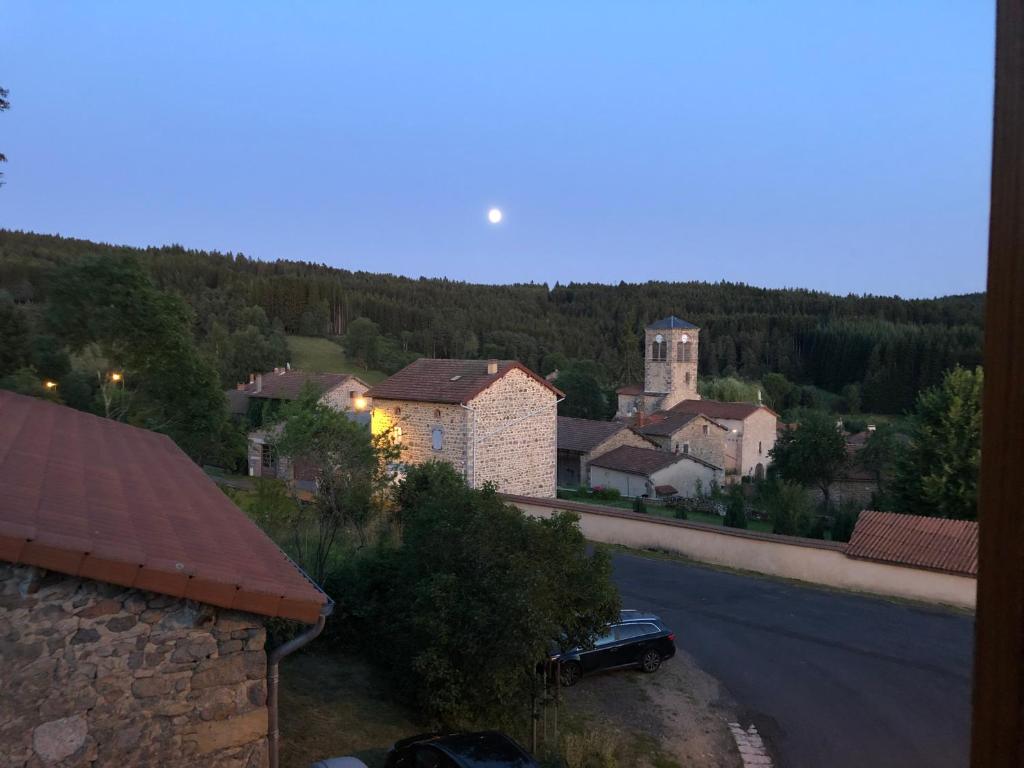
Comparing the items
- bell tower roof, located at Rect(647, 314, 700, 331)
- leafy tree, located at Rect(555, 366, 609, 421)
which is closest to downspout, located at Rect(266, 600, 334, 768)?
leafy tree, located at Rect(555, 366, 609, 421)

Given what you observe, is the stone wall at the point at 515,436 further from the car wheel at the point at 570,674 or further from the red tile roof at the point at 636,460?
the car wheel at the point at 570,674

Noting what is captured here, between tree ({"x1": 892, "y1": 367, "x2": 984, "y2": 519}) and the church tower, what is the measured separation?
34.3m

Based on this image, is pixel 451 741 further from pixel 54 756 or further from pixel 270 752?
pixel 54 756

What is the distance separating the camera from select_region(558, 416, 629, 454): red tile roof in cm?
4428

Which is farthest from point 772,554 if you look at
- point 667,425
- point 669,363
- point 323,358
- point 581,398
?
point 323,358

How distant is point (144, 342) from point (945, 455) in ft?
91.8

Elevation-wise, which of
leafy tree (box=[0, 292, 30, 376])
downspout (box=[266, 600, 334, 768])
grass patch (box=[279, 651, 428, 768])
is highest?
leafy tree (box=[0, 292, 30, 376])

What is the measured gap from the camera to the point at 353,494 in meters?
17.6

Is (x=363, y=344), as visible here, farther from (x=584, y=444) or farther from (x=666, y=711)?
(x=666, y=711)

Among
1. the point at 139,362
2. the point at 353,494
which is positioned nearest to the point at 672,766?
the point at 353,494

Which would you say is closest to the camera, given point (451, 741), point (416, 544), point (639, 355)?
point (451, 741)

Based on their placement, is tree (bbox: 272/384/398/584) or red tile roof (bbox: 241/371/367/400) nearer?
tree (bbox: 272/384/398/584)

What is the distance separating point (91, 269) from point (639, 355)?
71.6 m

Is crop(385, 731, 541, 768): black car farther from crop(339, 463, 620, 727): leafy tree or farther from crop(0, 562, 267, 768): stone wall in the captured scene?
crop(0, 562, 267, 768): stone wall
